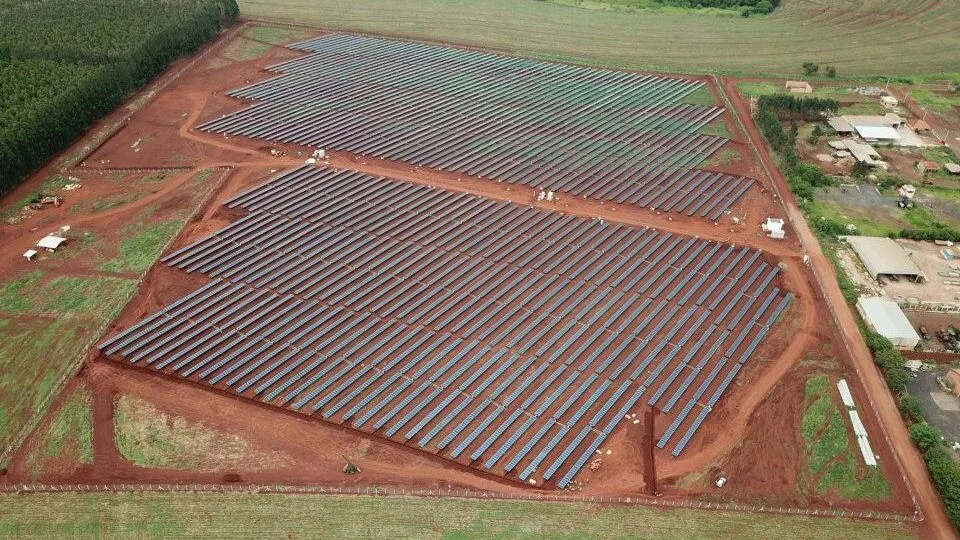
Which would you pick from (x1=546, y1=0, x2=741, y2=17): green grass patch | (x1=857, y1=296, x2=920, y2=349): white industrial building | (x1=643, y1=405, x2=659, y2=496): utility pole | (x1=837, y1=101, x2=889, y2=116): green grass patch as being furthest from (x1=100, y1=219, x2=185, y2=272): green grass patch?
(x1=546, y1=0, x2=741, y2=17): green grass patch

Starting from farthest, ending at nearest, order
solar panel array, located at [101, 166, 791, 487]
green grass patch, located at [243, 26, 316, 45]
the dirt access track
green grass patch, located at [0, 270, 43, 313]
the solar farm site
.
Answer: green grass patch, located at [243, 26, 316, 45] < green grass patch, located at [0, 270, 43, 313] < solar panel array, located at [101, 166, 791, 487] < the solar farm site < the dirt access track

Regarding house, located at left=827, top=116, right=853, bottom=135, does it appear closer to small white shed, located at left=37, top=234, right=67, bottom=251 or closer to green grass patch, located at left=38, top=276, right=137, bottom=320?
green grass patch, located at left=38, top=276, right=137, bottom=320

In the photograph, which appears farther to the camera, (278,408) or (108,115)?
(108,115)

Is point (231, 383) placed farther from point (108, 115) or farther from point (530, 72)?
point (530, 72)

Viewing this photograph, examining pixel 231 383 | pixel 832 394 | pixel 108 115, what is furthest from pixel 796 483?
pixel 108 115

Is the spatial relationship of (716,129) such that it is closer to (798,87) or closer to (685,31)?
(798,87)

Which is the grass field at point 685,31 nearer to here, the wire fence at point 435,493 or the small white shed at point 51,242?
the small white shed at point 51,242

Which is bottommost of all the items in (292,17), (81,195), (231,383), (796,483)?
(796,483)
